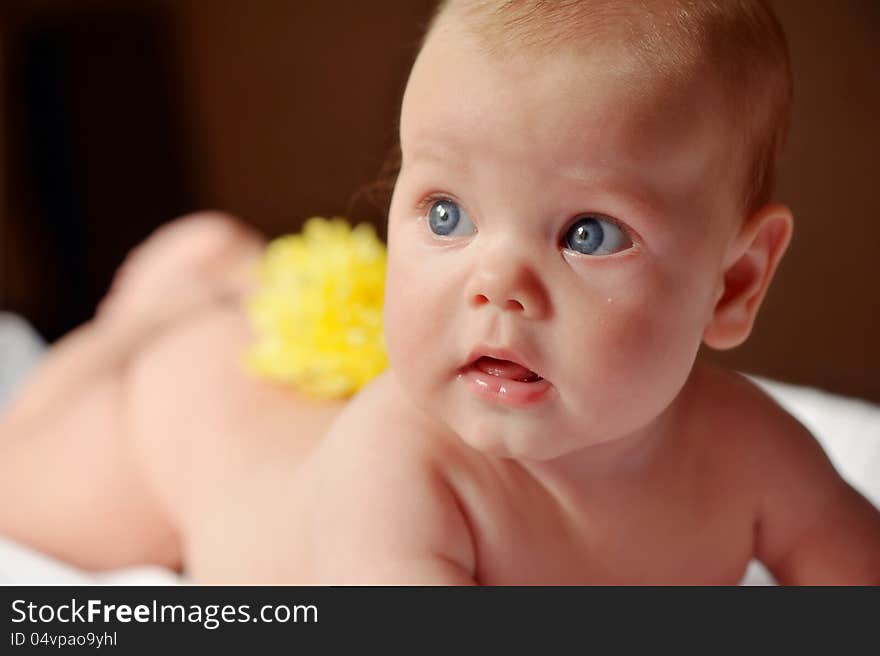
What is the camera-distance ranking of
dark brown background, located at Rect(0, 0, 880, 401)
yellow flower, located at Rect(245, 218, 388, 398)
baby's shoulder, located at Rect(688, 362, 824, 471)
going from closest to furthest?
baby's shoulder, located at Rect(688, 362, 824, 471), yellow flower, located at Rect(245, 218, 388, 398), dark brown background, located at Rect(0, 0, 880, 401)

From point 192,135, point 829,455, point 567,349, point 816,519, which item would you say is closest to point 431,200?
point 567,349

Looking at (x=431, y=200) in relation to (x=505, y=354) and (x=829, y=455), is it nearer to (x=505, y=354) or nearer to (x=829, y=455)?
(x=505, y=354)

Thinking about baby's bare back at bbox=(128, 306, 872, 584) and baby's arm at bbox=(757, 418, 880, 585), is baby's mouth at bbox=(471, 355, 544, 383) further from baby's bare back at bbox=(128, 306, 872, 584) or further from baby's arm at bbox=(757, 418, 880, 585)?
baby's arm at bbox=(757, 418, 880, 585)

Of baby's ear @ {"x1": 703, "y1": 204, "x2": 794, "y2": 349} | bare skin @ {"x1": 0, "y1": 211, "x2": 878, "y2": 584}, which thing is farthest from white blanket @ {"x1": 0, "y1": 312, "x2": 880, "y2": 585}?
baby's ear @ {"x1": 703, "y1": 204, "x2": 794, "y2": 349}

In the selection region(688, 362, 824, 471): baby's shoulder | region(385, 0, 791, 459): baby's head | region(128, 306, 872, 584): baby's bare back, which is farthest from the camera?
region(688, 362, 824, 471): baby's shoulder

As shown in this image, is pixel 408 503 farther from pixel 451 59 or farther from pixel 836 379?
pixel 836 379

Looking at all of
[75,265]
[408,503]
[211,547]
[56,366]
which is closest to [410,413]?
[408,503]

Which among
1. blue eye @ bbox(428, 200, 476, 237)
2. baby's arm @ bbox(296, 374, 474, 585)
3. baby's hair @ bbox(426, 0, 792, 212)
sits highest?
baby's hair @ bbox(426, 0, 792, 212)

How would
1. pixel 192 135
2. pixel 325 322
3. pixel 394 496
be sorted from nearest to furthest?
pixel 394 496
pixel 325 322
pixel 192 135

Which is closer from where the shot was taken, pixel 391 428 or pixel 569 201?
pixel 569 201

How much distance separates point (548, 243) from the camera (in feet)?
2.14

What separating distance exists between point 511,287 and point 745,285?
20 centimetres

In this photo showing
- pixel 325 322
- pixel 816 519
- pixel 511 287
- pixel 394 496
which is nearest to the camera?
pixel 511 287

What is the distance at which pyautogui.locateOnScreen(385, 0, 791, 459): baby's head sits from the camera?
632mm
